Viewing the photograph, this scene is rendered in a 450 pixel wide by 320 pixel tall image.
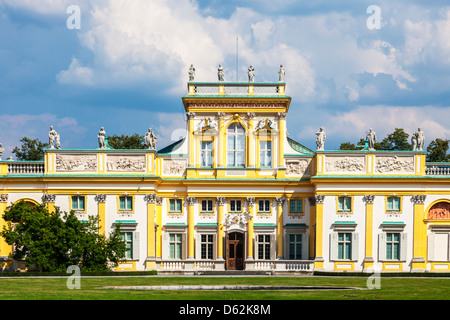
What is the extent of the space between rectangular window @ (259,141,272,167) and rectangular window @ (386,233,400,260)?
10471 mm

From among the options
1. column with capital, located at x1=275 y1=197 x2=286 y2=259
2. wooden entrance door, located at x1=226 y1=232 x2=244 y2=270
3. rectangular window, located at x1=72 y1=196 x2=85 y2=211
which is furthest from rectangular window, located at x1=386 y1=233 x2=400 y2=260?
rectangular window, located at x1=72 y1=196 x2=85 y2=211

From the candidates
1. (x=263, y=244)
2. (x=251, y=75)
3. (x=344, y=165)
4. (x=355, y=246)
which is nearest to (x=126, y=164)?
(x=251, y=75)

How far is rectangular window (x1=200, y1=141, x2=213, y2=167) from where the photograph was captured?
56031 millimetres

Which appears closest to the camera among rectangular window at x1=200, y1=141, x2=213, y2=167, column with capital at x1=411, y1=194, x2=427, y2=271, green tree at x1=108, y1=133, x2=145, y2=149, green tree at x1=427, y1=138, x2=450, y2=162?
column with capital at x1=411, y1=194, x2=427, y2=271

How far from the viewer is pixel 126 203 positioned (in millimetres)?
54062

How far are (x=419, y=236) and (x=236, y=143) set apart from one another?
1526cm

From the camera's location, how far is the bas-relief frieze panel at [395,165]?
54.2m

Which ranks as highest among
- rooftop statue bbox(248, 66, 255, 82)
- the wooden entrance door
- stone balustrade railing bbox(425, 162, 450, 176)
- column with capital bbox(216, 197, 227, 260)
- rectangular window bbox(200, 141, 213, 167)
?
rooftop statue bbox(248, 66, 255, 82)

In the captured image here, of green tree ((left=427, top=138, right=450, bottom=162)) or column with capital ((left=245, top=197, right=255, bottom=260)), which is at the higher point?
green tree ((left=427, top=138, right=450, bottom=162))

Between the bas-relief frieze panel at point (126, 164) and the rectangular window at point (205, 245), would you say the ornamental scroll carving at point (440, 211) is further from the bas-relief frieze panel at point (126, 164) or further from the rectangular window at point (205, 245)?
the bas-relief frieze panel at point (126, 164)

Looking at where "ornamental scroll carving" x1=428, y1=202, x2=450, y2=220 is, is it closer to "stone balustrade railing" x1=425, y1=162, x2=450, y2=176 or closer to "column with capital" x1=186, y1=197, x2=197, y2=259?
"stone balustrade railing" x1=425, y1=162, x2=450, y2=176

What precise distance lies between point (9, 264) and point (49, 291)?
76.3 ft
